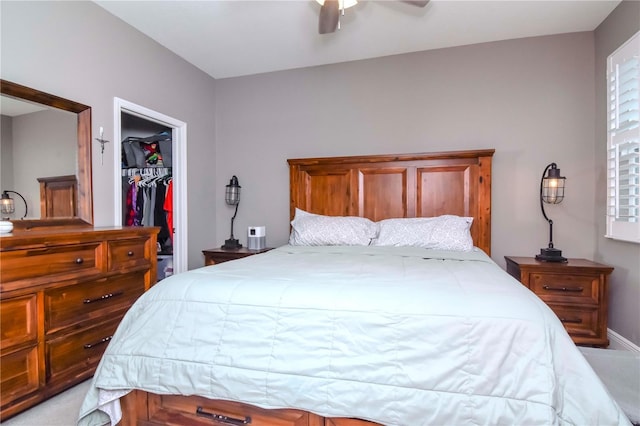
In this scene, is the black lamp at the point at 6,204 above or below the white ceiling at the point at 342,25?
below

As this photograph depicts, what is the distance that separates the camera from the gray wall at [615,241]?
2.37 metres

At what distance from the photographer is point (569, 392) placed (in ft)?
3.58

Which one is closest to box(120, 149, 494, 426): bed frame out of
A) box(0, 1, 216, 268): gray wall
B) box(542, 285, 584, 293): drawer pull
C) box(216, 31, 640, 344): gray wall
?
box(216, 31, 640, 344): gray wall

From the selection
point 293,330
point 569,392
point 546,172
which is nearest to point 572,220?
point 546,172

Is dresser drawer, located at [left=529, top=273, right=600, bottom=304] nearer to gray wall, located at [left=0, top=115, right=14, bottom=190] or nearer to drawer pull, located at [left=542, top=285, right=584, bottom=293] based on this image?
drawer pull, located at [left=542, top=285, right=584, bottom=293]

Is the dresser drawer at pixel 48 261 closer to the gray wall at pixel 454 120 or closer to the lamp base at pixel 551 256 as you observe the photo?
the gray wall at pixel 454 120

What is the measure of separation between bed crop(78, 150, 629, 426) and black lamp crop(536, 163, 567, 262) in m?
1.42

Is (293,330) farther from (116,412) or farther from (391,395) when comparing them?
(116,412)

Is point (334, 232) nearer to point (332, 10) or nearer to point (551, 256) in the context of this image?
point (332, 10)

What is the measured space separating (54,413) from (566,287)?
3.63m

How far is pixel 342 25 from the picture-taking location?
112 inches

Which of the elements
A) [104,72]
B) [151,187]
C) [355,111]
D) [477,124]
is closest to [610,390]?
[477,124]

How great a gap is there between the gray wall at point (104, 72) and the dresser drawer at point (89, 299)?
25.0 inches

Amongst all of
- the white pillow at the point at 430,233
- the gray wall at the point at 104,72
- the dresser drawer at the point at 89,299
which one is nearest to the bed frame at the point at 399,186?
the white pillow at the point at 430,233
